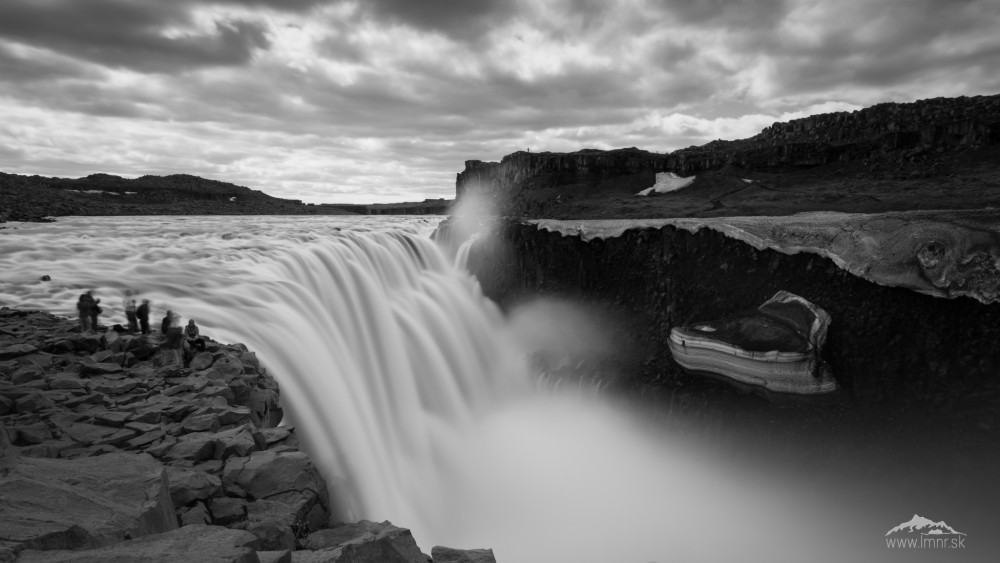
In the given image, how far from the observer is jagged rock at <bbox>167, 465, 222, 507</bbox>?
519 centimetres

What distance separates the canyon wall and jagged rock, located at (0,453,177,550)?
14669mm

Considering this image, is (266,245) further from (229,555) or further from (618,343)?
(229,555)

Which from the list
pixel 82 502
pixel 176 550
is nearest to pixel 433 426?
pixel 82 502

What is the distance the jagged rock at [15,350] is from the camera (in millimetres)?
7734

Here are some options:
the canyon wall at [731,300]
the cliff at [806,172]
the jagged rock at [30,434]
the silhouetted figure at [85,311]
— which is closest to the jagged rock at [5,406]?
the jagged rock at [30,434]

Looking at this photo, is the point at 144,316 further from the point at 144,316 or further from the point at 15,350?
the point at 15,350

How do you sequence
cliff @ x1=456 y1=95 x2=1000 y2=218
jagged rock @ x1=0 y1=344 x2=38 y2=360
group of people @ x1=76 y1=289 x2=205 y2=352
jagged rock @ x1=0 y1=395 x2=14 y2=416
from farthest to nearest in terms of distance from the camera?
cliff @ x1=456 y1=95 x2=1000 y2=218 < group of people @ x1=76 y1=289 x2=205 y2=352 < jagged rock @ x1=0 y1=344 x2=38 y2=360 < jagged rock @ x1=0 y1=395 x2=14 y2=416

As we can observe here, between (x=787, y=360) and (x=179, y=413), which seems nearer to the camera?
(x=179, y=413)

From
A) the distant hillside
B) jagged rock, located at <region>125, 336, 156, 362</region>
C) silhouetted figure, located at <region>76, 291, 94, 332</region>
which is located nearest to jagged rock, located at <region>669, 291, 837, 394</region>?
jagged rock, located at <region>125, 336, 156, 362</region>

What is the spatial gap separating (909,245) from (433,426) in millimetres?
14043

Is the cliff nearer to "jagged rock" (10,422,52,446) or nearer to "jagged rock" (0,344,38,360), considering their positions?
"jagged rock" (0,344,38,360)

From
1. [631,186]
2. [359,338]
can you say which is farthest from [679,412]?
[631,186]

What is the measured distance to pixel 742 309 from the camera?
15211 millimetres

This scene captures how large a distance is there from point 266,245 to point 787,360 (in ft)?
64.9
